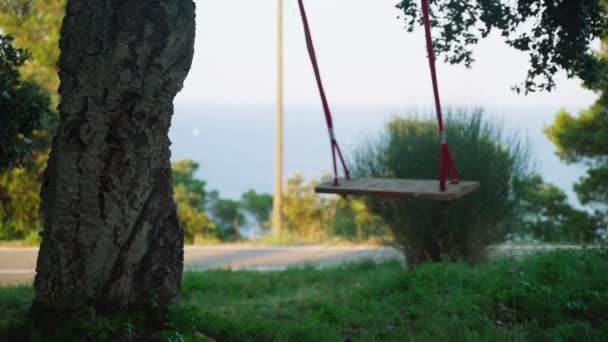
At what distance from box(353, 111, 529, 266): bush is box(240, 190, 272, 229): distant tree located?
11789 mm

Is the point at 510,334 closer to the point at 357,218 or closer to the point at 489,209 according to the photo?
the point at 489,209

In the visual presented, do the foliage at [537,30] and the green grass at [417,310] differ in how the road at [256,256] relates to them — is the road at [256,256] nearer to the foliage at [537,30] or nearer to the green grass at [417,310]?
the green grass at [417,310]

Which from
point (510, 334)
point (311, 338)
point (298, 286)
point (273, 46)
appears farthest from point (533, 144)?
point (273, 46)

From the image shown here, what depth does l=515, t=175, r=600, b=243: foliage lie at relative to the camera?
30.8ft

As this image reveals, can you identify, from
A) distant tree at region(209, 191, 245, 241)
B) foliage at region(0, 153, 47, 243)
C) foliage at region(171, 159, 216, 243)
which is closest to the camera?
foliage at region(0, 153, 47, 243)

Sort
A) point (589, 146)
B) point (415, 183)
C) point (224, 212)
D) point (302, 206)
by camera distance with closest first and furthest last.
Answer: point (415, 183) → point (589, 146) → point (302, 206) → point (224, 212)

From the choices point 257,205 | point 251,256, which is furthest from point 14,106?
point 257,205

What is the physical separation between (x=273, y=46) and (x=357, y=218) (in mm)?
6555

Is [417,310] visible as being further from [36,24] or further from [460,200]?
[36,24]

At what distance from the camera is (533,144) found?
7.25 m

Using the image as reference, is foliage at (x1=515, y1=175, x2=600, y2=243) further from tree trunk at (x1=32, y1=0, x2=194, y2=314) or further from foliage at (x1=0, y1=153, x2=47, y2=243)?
foliage at (x1=0, y1=153, x2=47, y2=243)

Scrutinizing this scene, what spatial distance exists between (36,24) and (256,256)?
496 cm

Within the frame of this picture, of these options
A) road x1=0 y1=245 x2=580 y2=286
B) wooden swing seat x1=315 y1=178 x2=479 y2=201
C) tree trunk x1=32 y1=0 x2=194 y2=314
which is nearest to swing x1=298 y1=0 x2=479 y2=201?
wooden swing seat x1=315 y1=178 x2=479 y2=201

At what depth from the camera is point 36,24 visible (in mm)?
9750
